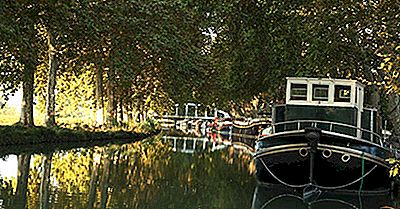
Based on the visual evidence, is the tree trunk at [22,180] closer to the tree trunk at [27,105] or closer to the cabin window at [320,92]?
the cabin window at [320,92]

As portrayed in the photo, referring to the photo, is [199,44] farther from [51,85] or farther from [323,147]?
[323,147]

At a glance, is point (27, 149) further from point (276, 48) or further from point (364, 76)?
point (364, 76)

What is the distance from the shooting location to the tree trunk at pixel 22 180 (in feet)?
40.5

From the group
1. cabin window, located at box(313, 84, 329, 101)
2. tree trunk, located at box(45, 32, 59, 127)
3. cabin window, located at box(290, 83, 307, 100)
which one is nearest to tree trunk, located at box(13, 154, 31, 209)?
cabin window, located at box(290, 83, 307, 100)

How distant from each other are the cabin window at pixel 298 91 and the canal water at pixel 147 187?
8.90 feet

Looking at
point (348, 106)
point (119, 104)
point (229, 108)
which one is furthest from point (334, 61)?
point (229, 108)

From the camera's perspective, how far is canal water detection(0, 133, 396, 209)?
13500 mm

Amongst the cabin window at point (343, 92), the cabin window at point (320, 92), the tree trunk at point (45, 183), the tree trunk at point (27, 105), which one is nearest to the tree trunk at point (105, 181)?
the tree trunk at point (45, 183)

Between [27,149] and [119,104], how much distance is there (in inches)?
988

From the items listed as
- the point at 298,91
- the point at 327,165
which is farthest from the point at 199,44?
the point at 327,165

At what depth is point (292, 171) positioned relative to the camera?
18234 millimetres

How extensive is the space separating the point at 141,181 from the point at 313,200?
4233 mm

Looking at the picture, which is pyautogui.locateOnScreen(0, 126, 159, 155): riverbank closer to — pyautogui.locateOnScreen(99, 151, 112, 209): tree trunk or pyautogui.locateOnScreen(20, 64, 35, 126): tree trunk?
pyautogui.locateOnScreen(20, 64, 35, 126): tree trunk

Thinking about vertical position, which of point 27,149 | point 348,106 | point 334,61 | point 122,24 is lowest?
point 27,149
